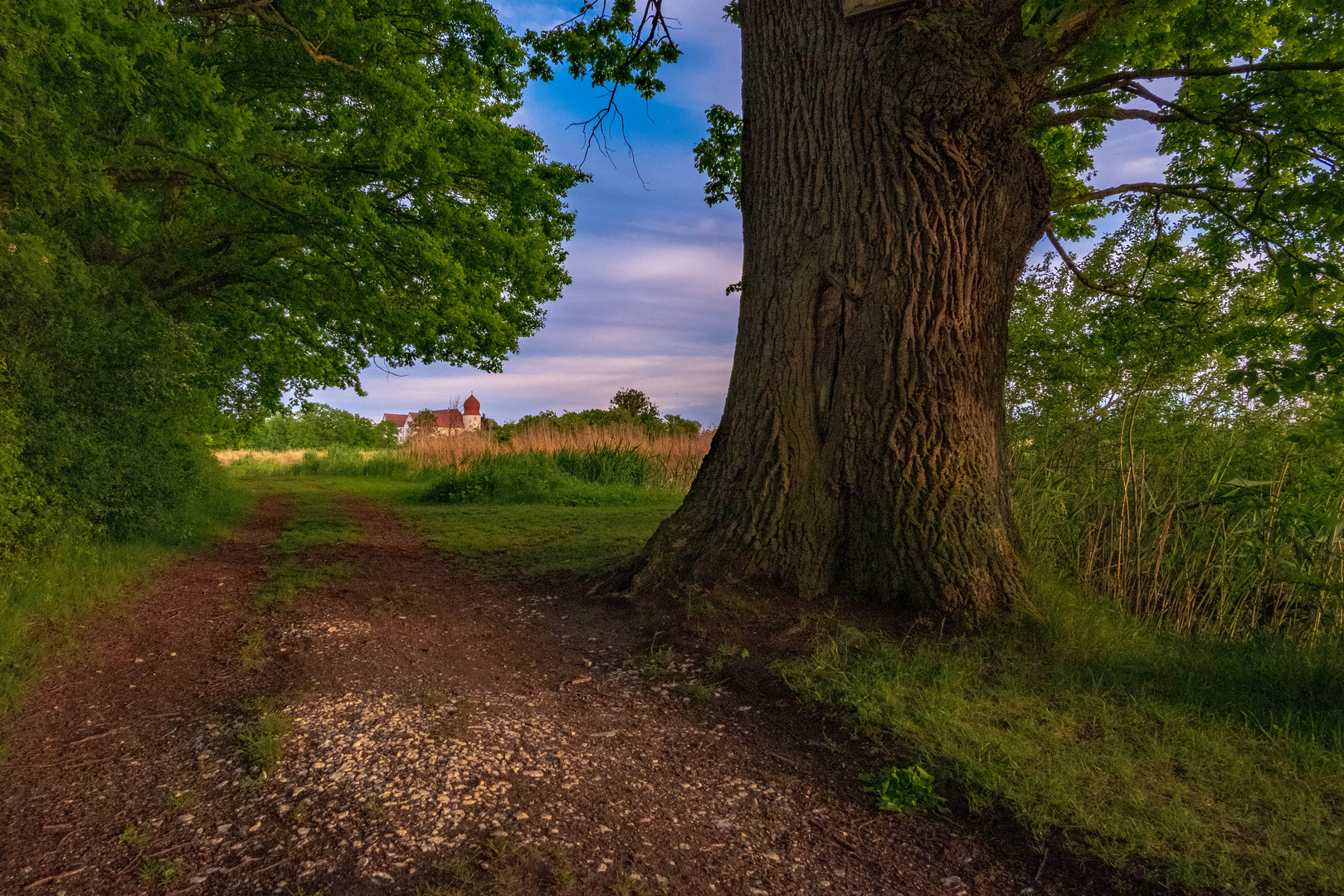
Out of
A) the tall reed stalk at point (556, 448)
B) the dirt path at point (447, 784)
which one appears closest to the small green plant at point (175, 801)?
the dirt path at point (447, 784)

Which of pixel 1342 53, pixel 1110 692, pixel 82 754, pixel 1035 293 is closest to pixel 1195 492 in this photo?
pixel 1110 692

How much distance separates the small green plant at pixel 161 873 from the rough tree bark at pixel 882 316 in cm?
301

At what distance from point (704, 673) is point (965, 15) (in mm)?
4221

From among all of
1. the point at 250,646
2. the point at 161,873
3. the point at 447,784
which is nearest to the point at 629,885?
the point at 447,784

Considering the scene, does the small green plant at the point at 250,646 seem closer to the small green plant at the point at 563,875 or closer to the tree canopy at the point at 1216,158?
the small green plant at the point at 563,875

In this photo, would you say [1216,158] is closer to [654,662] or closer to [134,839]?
[654,662]

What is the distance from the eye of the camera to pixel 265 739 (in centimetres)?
318

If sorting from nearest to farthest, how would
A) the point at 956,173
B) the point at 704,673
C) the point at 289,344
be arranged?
the point at 704,673, the point at 956,173, the point at 289,344

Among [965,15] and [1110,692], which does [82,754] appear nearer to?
[1110,692]

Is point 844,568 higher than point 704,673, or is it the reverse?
point 844,568

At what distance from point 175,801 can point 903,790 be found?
279 centimetres

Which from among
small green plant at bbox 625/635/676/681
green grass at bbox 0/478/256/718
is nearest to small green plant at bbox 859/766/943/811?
small green plant at bbox 625/635/676/681

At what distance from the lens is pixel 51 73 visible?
23.3ft

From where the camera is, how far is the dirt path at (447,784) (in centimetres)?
244
